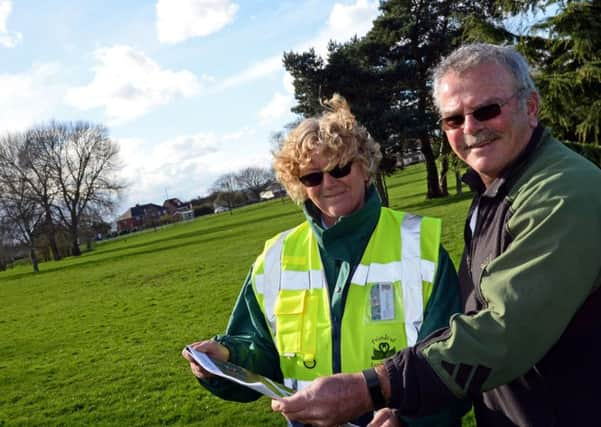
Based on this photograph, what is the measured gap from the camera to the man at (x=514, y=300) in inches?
62.2

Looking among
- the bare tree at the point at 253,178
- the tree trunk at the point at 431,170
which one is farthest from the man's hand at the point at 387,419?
the bare tree at the point at 253,178

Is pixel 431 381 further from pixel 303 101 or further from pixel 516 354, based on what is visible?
pixel 303 101

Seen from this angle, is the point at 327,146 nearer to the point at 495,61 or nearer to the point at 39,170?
the point at 495,61

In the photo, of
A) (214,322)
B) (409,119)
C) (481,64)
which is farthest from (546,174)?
(409,119)

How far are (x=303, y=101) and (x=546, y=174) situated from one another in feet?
92.8

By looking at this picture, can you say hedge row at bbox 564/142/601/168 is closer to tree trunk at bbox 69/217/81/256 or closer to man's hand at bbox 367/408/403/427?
man's hand at bbox 367/408/403/427

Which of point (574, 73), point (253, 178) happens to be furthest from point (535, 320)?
point (253, 178)

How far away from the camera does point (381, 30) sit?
30.6 metres

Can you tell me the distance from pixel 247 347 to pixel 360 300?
68 centimetres

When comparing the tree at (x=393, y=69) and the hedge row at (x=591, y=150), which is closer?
the hedge row at (x=591, y=150)

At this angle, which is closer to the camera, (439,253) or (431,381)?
(431,381)

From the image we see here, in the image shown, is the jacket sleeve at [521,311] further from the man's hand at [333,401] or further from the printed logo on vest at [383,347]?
the printed logo on vest at [383,347]

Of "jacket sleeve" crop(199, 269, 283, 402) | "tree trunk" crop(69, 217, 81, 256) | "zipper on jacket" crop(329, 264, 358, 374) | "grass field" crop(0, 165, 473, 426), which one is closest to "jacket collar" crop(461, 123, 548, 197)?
"zipper on jacket" crop(329, 264, 358, 374)

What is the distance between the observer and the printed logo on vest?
235cm
